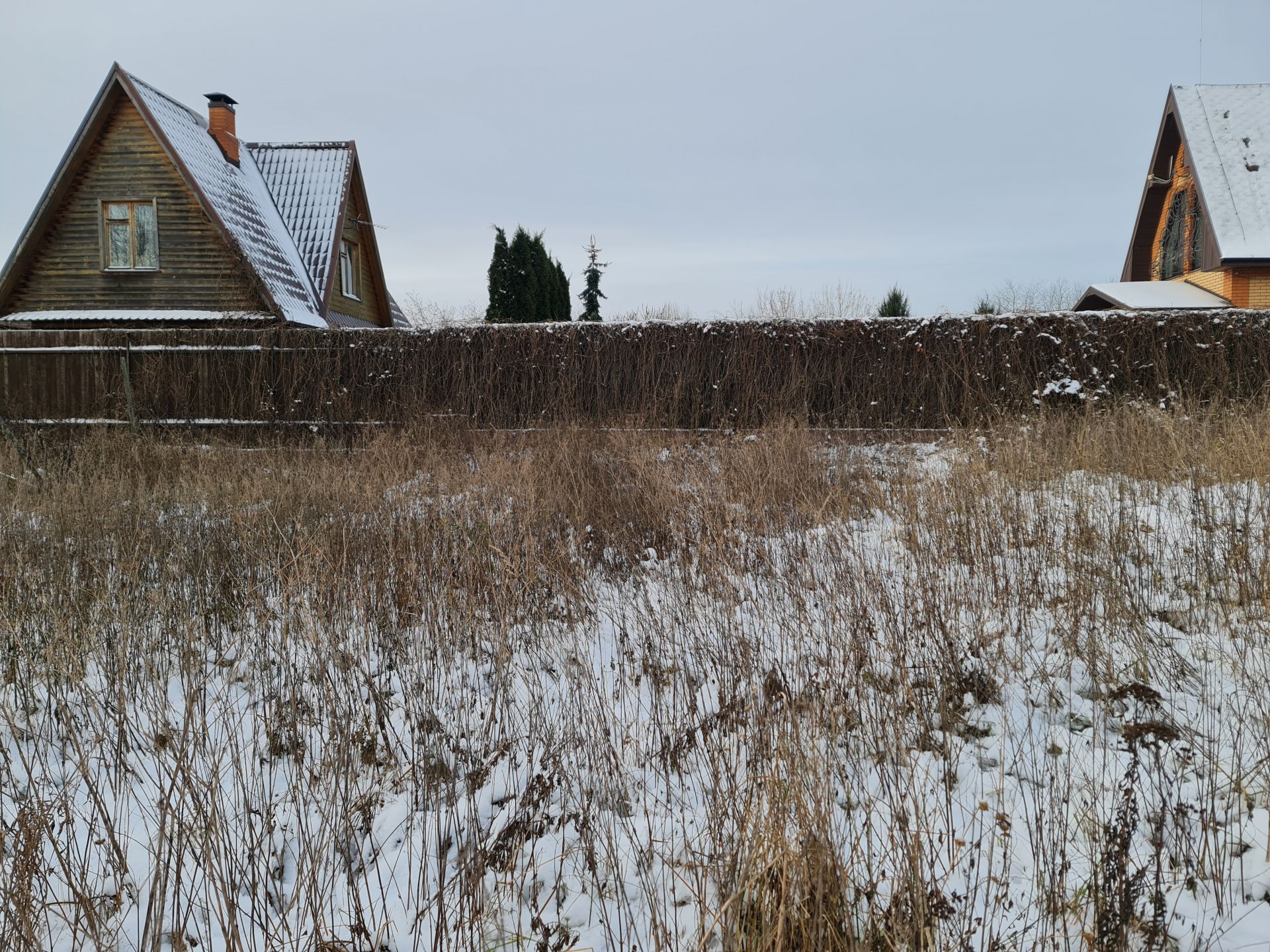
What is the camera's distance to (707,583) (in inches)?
163

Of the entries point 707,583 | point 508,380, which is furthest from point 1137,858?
point 508,380

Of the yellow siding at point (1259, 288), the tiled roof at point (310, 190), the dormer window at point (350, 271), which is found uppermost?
the tiled roof at point (310, 190)

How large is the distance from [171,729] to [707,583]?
8.12ft

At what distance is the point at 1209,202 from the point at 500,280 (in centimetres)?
1623

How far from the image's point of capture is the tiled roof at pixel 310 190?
51.1 ft

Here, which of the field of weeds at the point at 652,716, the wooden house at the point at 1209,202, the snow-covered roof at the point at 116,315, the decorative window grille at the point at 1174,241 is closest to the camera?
the field of weeds at the point at 652,716

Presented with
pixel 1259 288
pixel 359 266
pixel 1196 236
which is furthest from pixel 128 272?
pixel 1196 236

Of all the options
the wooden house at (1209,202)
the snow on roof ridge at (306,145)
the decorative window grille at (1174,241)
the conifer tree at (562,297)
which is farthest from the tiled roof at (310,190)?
the decorative window grille at (1174,241)

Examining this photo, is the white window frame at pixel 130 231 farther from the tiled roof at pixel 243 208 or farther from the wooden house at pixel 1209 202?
the wooden house at pixel 1209 202

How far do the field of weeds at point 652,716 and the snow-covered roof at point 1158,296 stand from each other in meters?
11.3

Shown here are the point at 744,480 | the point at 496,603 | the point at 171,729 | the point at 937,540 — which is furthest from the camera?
the point at 744,480

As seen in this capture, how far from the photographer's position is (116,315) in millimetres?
13906

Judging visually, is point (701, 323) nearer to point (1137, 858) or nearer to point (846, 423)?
point (846, 423)

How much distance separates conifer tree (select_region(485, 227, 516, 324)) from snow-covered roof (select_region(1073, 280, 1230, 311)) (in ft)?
46.5
